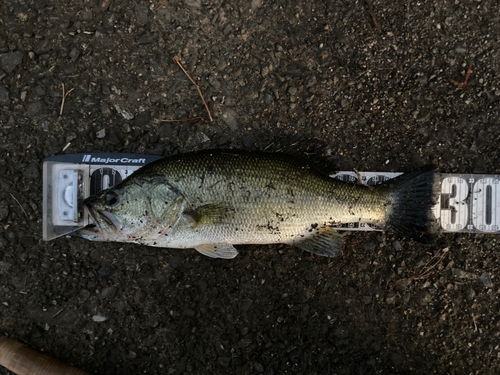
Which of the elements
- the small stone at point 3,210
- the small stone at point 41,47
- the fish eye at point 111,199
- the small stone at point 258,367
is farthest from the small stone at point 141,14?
the small stone at point 258,367

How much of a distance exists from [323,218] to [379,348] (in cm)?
166

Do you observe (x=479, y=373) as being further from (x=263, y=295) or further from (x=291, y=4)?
(x=291, y=4)

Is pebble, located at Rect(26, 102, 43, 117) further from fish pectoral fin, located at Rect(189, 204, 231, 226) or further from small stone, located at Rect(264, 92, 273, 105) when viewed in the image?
small stone, located at Rect(264, 92, 273, 105)

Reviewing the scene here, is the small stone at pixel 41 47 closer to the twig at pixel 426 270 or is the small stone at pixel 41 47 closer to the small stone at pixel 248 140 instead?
the small stone at pixel 248 140

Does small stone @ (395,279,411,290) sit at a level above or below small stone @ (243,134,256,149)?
below

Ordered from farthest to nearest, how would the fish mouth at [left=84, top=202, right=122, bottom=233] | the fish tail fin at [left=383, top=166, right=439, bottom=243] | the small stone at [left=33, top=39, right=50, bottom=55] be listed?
the small stone at [left=33, top=39, right=50, bottom=55]
the fish tail fin at [left=383, top=166, right=439, bottom=243]
the fish mouth at [left=84, top=202, right=122, bottom=233]

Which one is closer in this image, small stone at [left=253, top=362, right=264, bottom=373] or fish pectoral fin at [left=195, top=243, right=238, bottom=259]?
fish pectoral fin at [left=195, top=243, right=238, bottom=259]

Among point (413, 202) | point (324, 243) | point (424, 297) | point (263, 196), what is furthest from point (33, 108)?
point (424, 297)

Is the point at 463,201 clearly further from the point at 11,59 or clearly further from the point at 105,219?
the point at 11,59

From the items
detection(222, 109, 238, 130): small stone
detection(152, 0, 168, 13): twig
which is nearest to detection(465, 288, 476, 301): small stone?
detection(222, 109, 238, 130): small stone

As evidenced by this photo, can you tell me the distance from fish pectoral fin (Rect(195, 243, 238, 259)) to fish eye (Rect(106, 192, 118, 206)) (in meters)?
0.86

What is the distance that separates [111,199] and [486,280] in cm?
390

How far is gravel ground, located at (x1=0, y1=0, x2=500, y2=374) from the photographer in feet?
10.9

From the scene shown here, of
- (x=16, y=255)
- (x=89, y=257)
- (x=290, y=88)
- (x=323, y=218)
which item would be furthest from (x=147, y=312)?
(x=290, y=88)
